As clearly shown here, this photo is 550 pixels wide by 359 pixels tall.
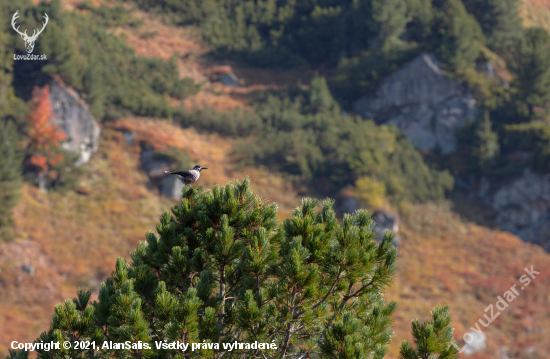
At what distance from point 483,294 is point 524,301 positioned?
2675 millimetres

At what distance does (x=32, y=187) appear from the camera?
95.3 ft

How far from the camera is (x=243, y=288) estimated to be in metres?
6.48

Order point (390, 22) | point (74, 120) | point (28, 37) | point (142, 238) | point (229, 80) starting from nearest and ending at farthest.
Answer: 1. point (142, 238)
2. point (74, 120)
3. point (28, 37)
4. point (390, 22)
5. point (229, 80)

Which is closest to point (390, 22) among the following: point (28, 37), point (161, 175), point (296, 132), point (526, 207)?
point (296, 132)

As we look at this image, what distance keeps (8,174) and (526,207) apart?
119 feet

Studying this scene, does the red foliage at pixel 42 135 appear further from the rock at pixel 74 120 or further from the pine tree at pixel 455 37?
the pine tree at pixel 455 37

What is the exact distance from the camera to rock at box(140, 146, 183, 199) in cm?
3216

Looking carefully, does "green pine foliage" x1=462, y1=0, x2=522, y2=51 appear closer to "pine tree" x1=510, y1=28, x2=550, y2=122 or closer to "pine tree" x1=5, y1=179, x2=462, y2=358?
"pine tree" x1=510, y1=28, x2=550, y2=122

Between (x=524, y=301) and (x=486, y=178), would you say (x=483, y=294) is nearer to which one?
(x=524, y=301)

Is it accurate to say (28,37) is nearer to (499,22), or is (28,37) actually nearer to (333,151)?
(333,151)

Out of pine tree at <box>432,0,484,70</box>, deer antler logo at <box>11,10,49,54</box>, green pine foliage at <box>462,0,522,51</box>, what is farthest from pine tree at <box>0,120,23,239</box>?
green pine foliage at <box>462,0,522,51</box>

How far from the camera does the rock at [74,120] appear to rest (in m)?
31.1

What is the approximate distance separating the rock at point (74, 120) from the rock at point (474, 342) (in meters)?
26.9

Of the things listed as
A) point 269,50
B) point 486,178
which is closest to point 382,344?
point 486,178
